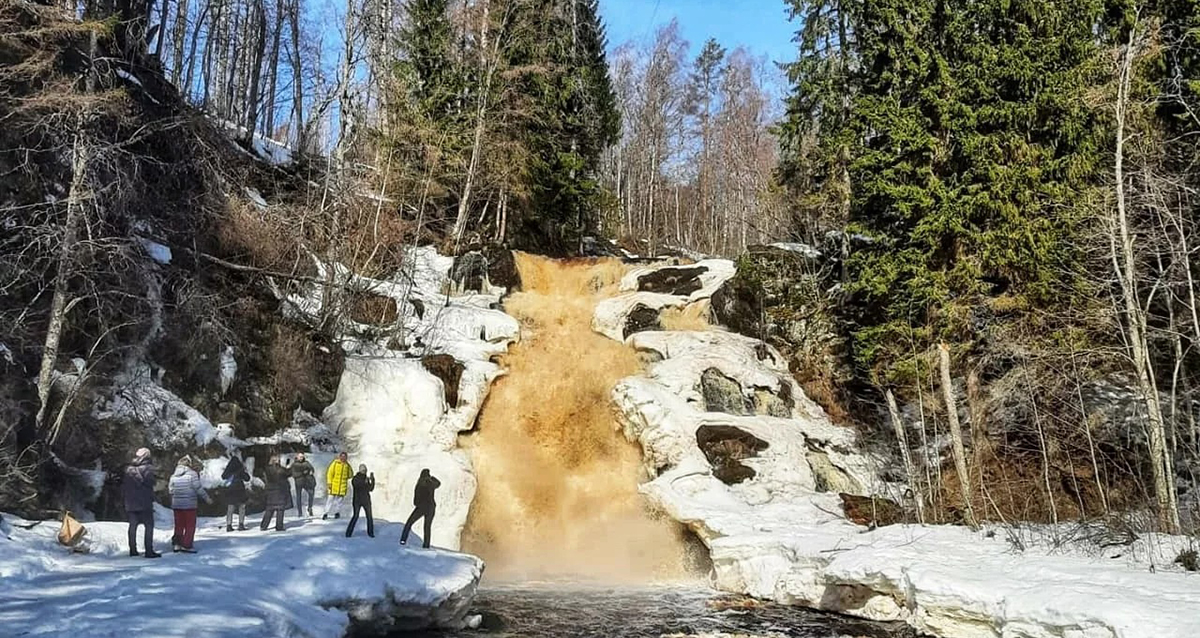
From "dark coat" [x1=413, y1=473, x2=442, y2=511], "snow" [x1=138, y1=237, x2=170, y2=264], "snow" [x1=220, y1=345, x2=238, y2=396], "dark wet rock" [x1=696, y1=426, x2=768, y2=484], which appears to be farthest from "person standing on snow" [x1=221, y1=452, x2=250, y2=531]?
"dark wet rock" [x1=696, y1=426, x2=768, y2=484]

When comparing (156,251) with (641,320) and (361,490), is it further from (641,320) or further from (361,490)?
(641,320)

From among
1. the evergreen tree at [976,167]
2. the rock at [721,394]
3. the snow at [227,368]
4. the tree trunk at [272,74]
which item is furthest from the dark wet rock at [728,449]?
the tree trunk at [272,74]

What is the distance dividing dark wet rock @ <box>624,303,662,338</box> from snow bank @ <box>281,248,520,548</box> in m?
3.50

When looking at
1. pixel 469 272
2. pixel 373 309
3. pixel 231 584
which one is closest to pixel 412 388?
pixel 373 309

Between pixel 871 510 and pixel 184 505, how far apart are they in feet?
42.5

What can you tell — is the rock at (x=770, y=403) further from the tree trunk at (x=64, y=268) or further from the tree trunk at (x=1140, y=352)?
the tree trunk at (x=64, y=268)

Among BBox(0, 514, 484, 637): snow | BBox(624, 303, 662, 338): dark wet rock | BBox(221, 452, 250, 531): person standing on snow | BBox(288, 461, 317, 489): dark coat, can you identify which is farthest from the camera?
BBox(624, 303, 662, 338): dark wet rock

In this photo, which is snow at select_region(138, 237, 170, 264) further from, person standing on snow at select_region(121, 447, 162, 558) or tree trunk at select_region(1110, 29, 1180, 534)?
tree trunk at select_region(1110, 29, 1180, 534)

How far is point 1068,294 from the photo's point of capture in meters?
16.1

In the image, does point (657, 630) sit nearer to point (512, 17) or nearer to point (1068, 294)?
point (1068, 294)

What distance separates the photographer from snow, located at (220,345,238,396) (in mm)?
16438

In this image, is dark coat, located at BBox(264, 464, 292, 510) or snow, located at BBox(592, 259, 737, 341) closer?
dark coat, located at BBox(264, 464, 292, 510)

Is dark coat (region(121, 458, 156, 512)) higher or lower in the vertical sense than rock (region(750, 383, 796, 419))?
lower

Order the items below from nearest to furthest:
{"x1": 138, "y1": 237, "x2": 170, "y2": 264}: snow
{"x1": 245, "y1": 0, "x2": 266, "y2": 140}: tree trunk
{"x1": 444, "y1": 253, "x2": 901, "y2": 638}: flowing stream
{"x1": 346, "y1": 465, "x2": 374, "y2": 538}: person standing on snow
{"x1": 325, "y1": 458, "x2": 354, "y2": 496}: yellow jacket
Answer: {"x1": 444, "y1": 253, "x2": 901, "y2": 638}: flowing stream, {"x1": 346, "y1": 465, "x2": 374, "y2": 538}: person standing on snow, {"x1": 325, "y1": 458, "x2": 354, "y2": 496}: yellow jacket, {"x1": 138, "y1": 237, "x2": 170, "y2": 264}: snow, {"x1": 245, "y1": 0, "x2": 266, "y2": 140}: tree trunk
